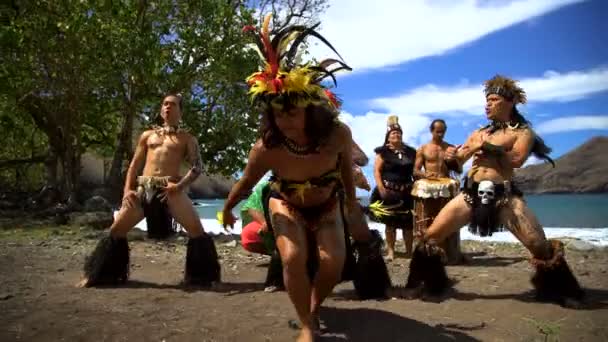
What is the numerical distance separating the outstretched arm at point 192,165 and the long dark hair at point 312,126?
82.4 inches

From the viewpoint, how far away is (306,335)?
345cm

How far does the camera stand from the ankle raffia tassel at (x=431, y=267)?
16.1 feet

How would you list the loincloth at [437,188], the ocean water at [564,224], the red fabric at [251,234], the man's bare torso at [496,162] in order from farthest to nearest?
the ocean water at [564,224]
the loincloth at [437,188]
the red fabric at [251,234]
the man's bare torso at [496,162]

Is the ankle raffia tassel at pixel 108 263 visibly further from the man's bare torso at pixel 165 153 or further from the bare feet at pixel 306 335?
the bare feet at pixel 306 335

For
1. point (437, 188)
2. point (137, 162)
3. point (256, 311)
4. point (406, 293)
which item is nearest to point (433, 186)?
point (437, 188)

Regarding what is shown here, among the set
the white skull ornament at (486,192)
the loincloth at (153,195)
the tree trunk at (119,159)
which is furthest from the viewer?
the tree trunk at (119,159)

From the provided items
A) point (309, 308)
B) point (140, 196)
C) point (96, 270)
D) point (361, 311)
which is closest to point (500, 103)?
point (361, 311)

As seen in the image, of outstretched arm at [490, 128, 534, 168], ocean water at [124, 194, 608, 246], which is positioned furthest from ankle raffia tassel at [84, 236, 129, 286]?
outstretched arm at [490, 128, 534, 168]

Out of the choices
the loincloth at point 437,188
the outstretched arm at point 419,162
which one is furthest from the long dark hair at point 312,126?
the outstretched arm at point 419,162

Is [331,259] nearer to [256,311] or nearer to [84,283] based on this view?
[256,311]

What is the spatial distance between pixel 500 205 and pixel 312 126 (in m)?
2.06

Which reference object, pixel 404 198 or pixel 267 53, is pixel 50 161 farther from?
pixel 267 53

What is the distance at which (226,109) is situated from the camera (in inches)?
627

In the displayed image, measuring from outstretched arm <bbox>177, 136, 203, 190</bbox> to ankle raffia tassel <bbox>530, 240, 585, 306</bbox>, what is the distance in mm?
3589
